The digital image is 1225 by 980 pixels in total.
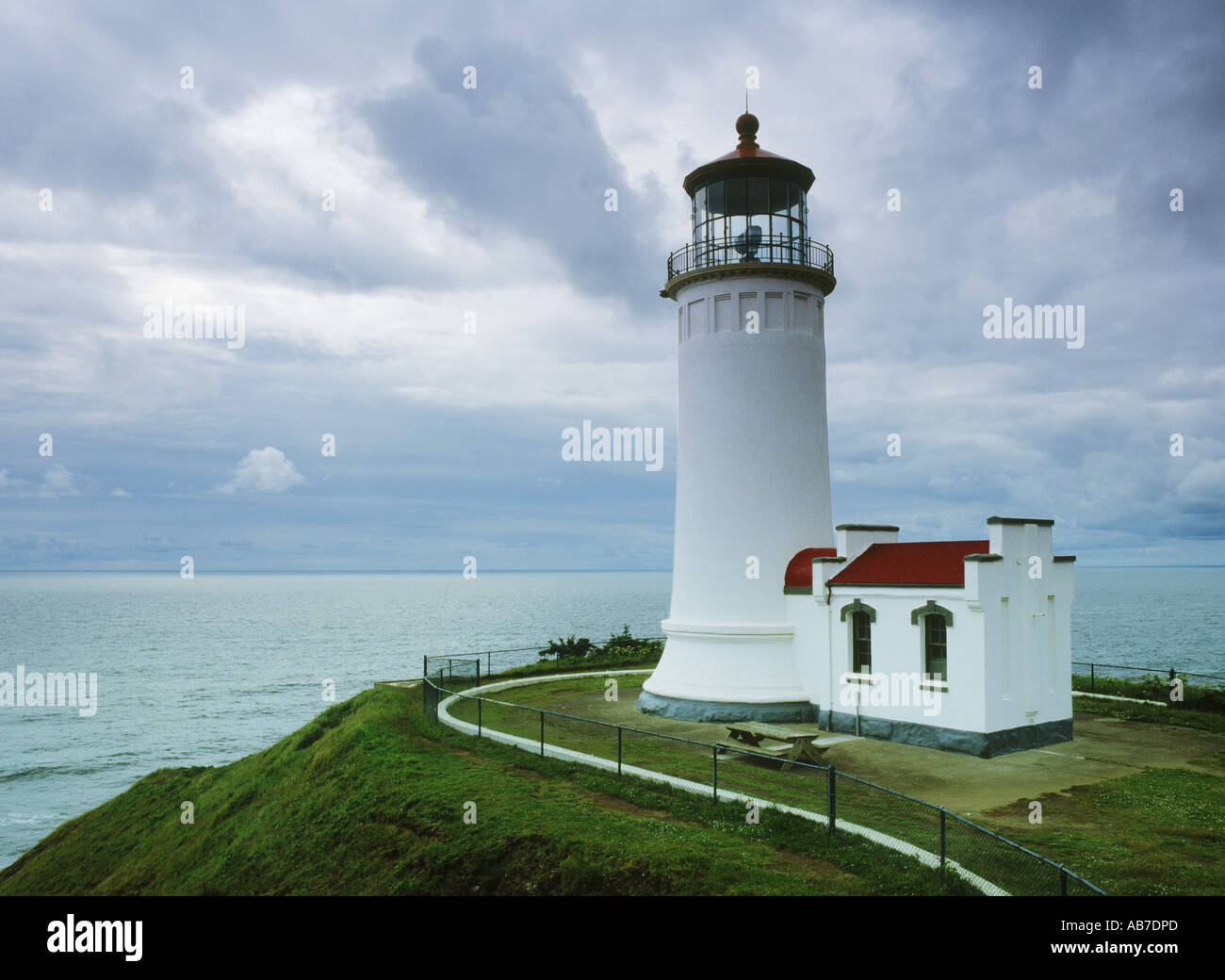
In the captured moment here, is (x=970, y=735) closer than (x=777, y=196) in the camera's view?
Yes

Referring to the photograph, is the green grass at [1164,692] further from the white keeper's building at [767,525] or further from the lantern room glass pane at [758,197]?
the lantern room glass pane at [758,197]

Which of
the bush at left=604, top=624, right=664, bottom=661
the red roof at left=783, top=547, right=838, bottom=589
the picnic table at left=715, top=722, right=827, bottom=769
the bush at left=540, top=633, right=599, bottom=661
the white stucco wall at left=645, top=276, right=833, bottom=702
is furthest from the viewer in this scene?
the bush at left=604, top=624, right=664, bottom=661

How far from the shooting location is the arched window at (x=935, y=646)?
19.2 metres

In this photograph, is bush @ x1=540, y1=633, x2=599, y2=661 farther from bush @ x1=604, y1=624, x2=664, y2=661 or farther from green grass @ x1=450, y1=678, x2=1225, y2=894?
green grass @ x1=450, y1=678, x2=1225, y2=894

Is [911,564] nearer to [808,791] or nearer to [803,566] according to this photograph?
[803,566]

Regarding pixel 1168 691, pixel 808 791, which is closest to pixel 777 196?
pixel 808 791

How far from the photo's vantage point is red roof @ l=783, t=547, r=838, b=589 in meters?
22.4

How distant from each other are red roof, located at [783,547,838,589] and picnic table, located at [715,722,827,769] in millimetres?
4158

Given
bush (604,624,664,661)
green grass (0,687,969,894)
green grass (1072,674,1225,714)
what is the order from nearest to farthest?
green grass (0,687,969,894) < green grass (1072,674,1225,714) < bush (604,624,664,661)

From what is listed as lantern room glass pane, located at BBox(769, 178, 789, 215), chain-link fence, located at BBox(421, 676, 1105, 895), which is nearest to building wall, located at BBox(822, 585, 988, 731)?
chain-link fence, located at BBox(421, 676, 1105, 895)

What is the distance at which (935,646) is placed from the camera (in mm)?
19406

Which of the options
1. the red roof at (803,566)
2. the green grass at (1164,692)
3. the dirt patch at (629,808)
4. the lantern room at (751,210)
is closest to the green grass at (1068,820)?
the dirt patch at (629,808)

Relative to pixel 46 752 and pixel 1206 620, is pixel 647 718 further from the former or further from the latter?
pixel 1206 620

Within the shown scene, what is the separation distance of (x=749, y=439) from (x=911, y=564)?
17.6 feet
